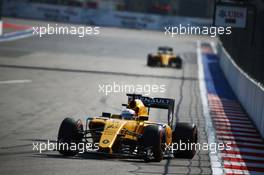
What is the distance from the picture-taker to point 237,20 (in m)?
30.0

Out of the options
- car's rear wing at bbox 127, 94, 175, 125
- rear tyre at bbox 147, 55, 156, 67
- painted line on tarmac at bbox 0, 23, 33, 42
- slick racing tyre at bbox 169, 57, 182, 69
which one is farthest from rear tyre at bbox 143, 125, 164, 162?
painted line on tarmac at bbox 0, 23, 33, 42

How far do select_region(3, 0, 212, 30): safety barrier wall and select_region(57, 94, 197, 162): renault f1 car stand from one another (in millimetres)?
66502

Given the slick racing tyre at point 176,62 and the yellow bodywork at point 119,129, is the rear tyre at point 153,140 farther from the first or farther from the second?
the slick racing tyre at point 176,62

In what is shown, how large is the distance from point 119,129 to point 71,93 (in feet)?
40.8

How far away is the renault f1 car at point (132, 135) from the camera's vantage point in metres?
14.3

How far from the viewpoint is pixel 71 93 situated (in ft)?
88.6

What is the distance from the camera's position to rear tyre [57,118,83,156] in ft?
47.4

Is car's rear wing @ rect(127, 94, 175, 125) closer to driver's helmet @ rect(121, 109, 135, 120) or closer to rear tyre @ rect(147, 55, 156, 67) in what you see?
driver's helmet @ rect(121, 109, 135, 120)

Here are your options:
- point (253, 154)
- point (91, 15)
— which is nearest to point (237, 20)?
point (253, 154)

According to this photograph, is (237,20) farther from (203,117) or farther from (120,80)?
(203,117)

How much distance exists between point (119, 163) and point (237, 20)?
17.2 meters

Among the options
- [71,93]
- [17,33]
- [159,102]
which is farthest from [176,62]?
[159,102]

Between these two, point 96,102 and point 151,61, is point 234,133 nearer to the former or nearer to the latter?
point 96,102

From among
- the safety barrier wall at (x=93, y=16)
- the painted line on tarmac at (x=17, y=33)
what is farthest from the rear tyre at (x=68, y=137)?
the safety barrier wall at (x=93, y=16)
